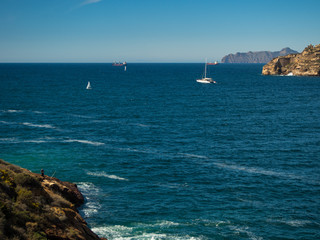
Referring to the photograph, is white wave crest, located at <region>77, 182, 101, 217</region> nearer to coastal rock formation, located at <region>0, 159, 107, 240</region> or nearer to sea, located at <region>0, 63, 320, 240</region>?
sea, located at <region>0, 63, 320, 240</region>

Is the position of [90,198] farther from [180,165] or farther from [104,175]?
Result: [180,165]

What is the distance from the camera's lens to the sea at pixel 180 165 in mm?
34562

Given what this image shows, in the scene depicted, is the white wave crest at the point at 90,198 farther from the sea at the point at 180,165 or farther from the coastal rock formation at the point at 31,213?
the coastal rock formation at the point at 31,213

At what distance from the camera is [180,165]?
5225 centimetres

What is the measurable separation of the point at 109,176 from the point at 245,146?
28569 mm

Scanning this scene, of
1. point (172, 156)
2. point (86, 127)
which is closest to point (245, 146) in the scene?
point (172, 156)

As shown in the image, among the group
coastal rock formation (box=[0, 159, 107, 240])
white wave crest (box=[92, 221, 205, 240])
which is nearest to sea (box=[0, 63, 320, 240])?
white wave crest (box=[92, 221, 205, 240])

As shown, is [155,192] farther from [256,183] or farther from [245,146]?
[245,146]

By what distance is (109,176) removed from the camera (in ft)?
155

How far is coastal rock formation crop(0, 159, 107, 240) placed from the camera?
21.0 meters

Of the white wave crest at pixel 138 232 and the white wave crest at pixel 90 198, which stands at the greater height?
the white wave crest at pixel 90 198

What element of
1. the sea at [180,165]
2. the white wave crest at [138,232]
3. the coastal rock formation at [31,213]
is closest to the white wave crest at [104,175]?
the sea at [180,165]

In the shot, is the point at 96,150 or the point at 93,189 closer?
the point at 93,189

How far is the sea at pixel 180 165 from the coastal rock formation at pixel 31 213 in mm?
6750
